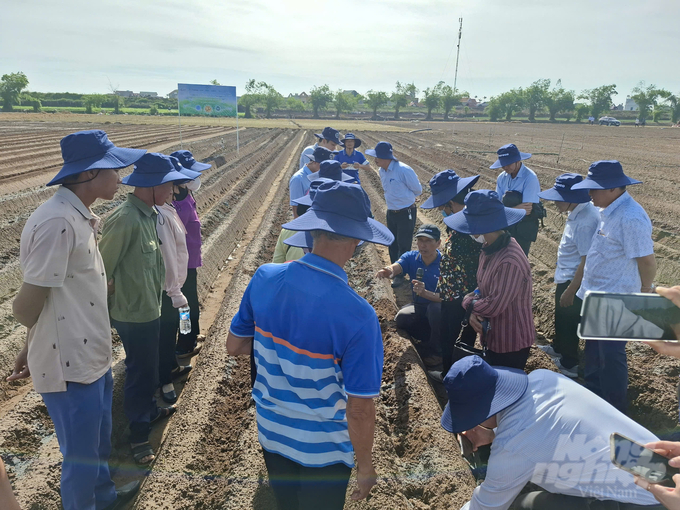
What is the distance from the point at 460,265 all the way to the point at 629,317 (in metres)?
1.98

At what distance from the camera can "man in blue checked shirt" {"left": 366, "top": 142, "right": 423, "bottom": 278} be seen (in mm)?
5641

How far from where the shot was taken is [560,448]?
1.75 m

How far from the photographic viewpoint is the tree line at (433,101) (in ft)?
228

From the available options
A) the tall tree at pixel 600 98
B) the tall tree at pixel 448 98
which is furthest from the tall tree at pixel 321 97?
the tall tree at pixel 600 98

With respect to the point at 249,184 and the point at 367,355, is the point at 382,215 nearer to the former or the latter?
the point at 249,184

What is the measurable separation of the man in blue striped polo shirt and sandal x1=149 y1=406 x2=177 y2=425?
2.16m

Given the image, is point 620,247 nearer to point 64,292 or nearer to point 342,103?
point 64,292

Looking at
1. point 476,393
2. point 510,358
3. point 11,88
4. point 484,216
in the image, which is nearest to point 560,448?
point 476,393

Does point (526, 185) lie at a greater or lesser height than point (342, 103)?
lesser

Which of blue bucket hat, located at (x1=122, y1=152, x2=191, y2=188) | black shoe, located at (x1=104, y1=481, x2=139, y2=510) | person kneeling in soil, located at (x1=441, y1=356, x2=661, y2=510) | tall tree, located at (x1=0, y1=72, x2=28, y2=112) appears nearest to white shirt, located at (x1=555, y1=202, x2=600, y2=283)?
person kneeling in soil, located at (x1=441, y1=356, x2=661, y2=510)

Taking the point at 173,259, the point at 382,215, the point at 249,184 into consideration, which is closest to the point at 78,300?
the point at 173,259

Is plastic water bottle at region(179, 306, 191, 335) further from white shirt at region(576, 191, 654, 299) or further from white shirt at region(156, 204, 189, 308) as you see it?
white shirt at region(576, 191, 654, 299)

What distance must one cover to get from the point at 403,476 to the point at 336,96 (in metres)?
88.3

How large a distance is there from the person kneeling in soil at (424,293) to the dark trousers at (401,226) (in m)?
1.30
